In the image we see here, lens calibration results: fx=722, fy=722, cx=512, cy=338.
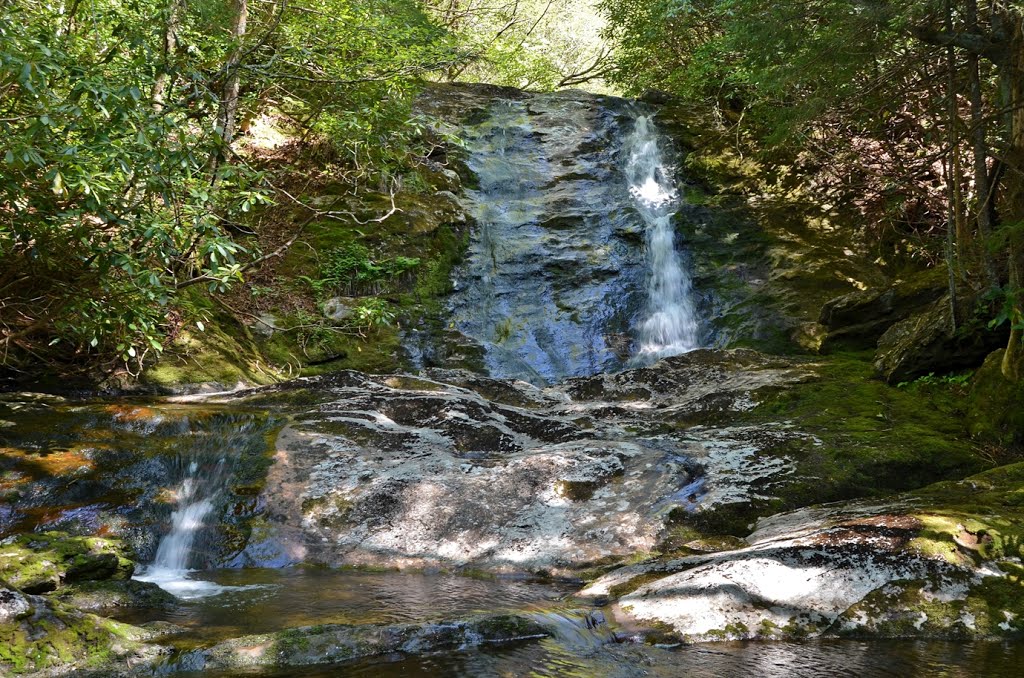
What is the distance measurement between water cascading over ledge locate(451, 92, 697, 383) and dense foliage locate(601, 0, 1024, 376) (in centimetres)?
229

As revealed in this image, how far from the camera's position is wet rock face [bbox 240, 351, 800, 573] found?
5.31 metres

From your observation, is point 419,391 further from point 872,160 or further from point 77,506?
point 872,160

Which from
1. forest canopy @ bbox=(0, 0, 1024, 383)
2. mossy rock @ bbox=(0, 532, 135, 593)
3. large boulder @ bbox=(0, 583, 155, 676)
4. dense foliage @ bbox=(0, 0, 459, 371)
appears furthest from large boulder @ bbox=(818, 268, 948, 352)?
large boulder @ bbox=(0, 583, 155, 676)

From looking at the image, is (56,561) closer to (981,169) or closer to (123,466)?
(123,466)

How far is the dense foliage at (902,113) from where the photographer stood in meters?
6.39

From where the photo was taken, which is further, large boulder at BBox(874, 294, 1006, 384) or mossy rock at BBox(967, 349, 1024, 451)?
large boulder at BBox(874, 294, 1006, 384)

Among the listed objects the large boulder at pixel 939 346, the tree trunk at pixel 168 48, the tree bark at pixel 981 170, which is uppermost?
the tree trunk at pixel 168 48

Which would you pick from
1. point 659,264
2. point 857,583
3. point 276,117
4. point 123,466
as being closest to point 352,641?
point 857,583

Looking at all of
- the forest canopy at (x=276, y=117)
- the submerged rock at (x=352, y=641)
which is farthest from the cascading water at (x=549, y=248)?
the submerged rock at (x=352, y=641)

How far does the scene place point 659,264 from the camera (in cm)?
1211

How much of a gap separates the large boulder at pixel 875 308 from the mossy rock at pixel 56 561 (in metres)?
8.24

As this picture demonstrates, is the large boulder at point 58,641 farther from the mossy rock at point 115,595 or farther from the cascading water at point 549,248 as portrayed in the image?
the cascading water at point 549,248

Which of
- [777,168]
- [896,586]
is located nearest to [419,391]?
[896,586]

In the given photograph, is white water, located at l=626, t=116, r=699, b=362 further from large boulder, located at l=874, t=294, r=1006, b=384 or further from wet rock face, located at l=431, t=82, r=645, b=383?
large boulder, located at l=874, t=294, r=1006, b=384
